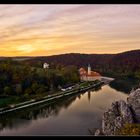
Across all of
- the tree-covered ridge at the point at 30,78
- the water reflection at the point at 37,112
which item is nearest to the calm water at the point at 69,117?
the water reflection at the point at 37,112

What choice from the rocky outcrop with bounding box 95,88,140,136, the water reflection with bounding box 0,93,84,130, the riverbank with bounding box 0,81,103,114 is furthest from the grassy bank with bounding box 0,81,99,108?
the rocky outcrop with bounding box 95,88,140,136

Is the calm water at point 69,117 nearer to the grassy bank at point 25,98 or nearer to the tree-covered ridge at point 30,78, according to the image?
the grassy bank at point 25,98

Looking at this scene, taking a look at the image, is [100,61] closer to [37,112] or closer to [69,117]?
[69,117]

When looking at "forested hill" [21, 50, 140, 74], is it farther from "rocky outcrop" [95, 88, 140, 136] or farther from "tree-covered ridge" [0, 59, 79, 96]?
"rocky outcrop" [95, 88, 140, 136]

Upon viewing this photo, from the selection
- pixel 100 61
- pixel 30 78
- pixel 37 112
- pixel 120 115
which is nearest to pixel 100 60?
pixel 100 61

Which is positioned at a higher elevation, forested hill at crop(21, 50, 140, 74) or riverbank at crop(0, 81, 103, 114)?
forested hill at crop(21, 50, 140, 74)

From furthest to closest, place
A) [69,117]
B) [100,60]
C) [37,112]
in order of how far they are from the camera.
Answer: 1. [37,112]
2. [69,117]
3. [100,60]
